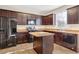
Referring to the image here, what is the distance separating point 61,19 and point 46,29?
38cm

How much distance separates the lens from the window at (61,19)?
1.96 metres

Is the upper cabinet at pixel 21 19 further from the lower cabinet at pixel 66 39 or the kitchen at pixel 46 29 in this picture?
the lower cabinet at pixel 66 39

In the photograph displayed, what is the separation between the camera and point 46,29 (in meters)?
2.03

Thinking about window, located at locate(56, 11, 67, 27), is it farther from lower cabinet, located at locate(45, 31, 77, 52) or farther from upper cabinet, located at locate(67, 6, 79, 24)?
lower cabinet, located at locate(45, 31, 77, 52)

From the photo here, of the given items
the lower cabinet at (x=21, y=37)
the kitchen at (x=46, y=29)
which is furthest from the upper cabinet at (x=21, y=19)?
the lower cabinet at (x=21, y=37)

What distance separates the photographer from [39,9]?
187cm

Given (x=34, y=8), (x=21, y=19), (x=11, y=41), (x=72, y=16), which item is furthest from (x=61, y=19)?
(x=11, y=41)

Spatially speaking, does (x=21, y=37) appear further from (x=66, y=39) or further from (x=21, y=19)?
(x=66, y=39)

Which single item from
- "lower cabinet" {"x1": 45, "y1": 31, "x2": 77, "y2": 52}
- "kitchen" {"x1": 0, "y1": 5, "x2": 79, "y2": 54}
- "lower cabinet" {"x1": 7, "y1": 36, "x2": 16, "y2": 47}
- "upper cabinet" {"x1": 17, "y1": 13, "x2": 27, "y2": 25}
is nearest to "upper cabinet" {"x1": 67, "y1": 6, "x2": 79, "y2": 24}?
"kitchen" {"x1": 0, "y1": 5, "x2": 79, "y2": 54}

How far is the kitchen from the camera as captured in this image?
186cm
